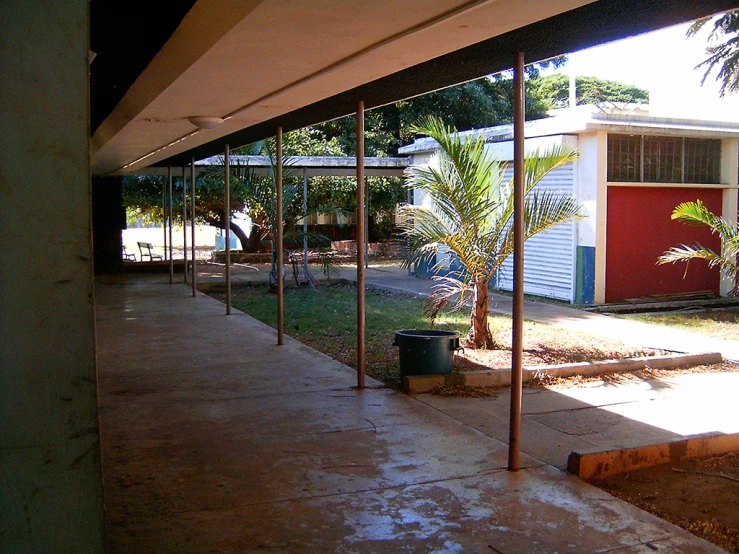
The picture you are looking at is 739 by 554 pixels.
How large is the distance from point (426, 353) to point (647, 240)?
841 centimetres

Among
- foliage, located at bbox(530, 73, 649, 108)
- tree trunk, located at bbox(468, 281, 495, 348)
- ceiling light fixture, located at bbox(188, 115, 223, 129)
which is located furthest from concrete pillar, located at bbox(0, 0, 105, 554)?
foliage, located at bbox(530, 73, 649, 108)

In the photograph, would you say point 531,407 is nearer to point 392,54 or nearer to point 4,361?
point 392,54

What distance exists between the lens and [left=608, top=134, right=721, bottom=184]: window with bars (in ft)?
44.9

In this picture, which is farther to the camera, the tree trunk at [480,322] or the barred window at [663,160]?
the barred window at [663,160]

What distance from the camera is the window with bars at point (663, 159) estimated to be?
1369cm

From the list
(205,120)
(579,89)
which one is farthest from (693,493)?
(579,89)

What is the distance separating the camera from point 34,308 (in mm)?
2205

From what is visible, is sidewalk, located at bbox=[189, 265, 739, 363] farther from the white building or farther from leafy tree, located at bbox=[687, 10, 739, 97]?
leafy tree, located at bbox=[687, 10, 739, 97]

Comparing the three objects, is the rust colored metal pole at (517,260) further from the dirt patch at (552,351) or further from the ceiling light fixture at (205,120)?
the ceiling light fixture at (205,120)

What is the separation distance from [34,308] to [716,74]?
15924 mm

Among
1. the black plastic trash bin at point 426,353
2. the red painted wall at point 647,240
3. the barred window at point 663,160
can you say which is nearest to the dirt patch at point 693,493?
the black plastic trash bin at point 426,353

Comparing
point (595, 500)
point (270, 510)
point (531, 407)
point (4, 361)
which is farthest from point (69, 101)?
point (531, 407)

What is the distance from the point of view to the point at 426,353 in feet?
22.9

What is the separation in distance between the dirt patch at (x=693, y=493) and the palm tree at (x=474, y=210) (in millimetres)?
3735
